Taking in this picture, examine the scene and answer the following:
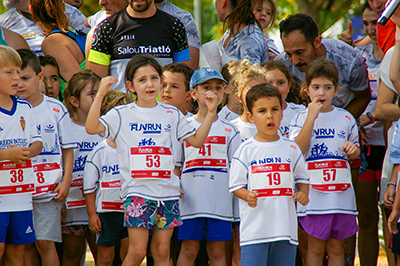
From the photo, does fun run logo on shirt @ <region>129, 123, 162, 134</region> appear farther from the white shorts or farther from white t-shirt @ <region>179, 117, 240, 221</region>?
the white shorts

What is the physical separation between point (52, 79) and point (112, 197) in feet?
5.20

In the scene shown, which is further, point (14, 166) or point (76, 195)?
point (76, 195)

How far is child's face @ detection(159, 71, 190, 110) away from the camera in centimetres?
502

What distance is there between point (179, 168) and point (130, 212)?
790 mm

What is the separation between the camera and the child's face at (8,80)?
165 inches

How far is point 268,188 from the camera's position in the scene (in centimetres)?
397

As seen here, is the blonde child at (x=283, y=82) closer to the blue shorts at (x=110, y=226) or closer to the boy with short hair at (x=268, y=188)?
the boy with short hair at (x=268, y=188)

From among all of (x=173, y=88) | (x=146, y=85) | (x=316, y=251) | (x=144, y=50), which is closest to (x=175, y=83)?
(x=173, y=88)

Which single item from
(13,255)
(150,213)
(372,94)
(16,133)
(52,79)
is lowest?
(13,255)

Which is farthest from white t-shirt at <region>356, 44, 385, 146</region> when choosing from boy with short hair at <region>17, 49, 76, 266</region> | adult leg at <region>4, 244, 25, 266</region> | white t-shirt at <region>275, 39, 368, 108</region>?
adult leg at <region>4, 244, 25, 266</region>

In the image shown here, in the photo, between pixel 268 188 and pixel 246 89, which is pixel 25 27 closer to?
pixel 246 89

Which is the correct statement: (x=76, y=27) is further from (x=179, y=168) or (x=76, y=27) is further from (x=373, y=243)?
(x=373, y=243)

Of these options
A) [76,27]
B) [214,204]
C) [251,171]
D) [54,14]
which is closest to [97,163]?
[214,204]

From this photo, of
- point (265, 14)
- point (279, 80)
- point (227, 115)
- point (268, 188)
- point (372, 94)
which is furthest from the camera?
point (265, 14)
